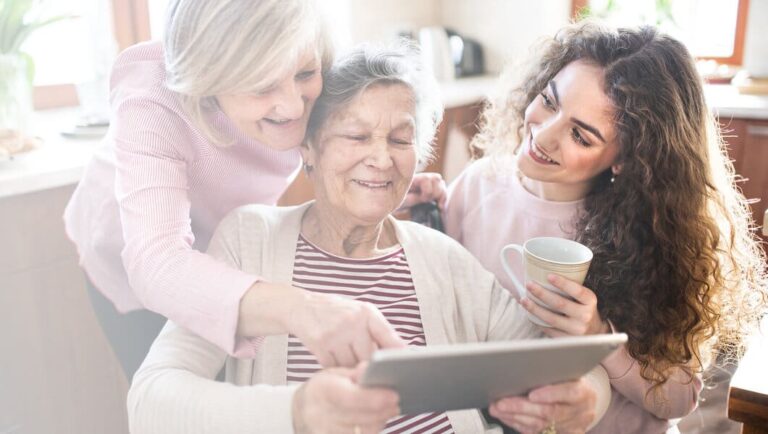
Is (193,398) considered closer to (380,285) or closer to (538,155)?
(380,285)

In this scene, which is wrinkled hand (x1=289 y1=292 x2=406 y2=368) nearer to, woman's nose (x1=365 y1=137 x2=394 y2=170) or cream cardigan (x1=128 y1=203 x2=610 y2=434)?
cream cardigan (x1=128 y1=203 x2=610 y2=434)

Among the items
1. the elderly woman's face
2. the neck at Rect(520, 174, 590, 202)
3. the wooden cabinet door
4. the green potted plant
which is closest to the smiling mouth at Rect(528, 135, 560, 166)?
the neck at Rect(520, 174, 590, 202)

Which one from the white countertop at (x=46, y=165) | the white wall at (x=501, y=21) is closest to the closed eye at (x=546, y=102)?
the white countertop at (x=46, y=165)

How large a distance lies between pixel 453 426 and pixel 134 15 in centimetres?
130

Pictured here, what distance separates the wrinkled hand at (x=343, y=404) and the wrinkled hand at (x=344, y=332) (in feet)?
0.09

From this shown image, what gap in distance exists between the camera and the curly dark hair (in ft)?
3.26

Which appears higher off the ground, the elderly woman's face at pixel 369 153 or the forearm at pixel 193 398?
the elderly woman's face at pixel 369 153

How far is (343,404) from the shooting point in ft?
2.25

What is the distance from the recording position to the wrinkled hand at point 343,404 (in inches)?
26.6

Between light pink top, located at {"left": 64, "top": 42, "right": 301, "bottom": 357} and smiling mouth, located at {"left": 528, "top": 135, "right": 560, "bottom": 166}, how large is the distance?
0.37 meters

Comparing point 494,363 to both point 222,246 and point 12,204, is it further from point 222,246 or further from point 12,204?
point 12,204

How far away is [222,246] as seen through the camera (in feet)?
3.19

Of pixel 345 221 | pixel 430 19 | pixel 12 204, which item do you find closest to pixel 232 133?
pixel 345 221

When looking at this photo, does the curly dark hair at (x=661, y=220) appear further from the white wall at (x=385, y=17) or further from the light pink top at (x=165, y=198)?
the white wall at (x=385, y=17)
